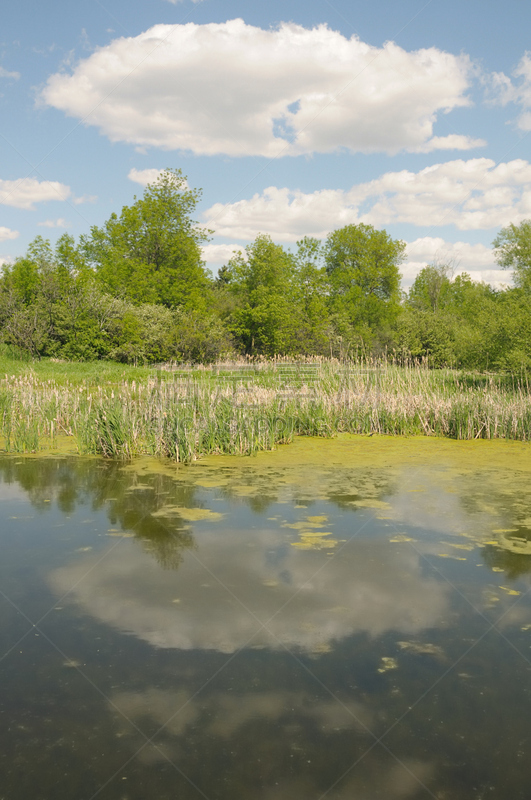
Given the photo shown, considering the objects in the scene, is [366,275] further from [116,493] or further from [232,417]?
[116,493]

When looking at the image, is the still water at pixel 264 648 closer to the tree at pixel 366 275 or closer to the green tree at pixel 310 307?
the green tree at pixel 310 307

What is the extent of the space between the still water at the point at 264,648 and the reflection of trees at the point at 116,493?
0.05m

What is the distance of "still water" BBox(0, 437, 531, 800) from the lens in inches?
102

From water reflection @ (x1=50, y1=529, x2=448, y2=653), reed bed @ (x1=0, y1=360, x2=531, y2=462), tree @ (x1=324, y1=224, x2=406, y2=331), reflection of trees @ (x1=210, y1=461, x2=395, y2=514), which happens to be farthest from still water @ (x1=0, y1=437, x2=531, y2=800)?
tree @ (x1=324, y1=224, x2=406, y2=331)

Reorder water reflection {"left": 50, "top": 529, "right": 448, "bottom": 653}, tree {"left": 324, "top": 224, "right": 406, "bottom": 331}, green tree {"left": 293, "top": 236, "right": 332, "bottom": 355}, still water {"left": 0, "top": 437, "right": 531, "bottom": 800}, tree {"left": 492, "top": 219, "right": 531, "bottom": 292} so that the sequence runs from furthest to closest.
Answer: tree {"left": 324, "top": 224, "right": 406, "bottom": 331}, green tree {"left": 293, "top": 236, "right": 332, "bottom": 355}, tree {"left": 492, "top": 219, "right": 531, "bottom": 292}, water reflection {"left": 50, "top": 529, "right": 448, "bottom": 653}, still water {"left": 0, "top": 437, "right": 531, "bottom": 800}

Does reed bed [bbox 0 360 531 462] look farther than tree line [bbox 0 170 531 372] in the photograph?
No

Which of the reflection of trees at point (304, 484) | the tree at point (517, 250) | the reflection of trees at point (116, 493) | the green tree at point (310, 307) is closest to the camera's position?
the reflection of trees at point (116, 493)

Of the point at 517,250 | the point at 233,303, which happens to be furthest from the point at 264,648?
the point at 233,303

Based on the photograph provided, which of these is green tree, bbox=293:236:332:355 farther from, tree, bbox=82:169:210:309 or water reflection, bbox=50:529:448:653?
water reflection, bbox=50:529:448:653

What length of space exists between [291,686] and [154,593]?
147 centimetres

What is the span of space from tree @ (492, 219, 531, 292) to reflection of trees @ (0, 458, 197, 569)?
14.4 m

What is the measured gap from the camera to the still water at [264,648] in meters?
2.58

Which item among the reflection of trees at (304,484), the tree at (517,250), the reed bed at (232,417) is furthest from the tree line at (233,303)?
the reflection of trees at (304,484)

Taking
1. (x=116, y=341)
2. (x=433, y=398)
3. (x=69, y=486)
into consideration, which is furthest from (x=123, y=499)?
(x=116, y=341)
